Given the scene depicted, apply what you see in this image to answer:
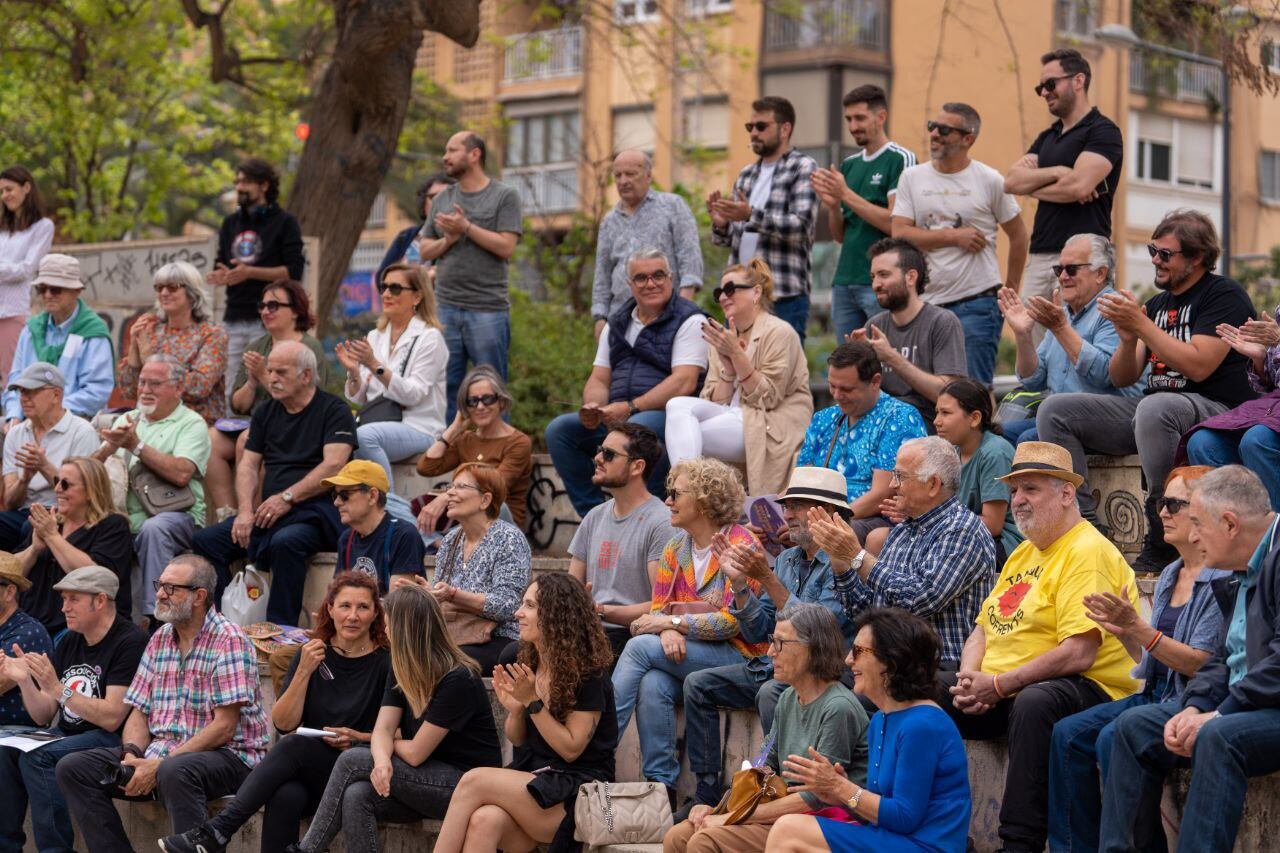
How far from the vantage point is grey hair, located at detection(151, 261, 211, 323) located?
11875 millimetres

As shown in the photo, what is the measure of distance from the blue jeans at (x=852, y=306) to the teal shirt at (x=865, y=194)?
0.04m

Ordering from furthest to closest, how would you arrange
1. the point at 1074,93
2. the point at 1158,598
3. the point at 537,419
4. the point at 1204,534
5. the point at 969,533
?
the point at 537,419 → the point at 1074,93 → the point at 969,533 → the point at 1158,598 → the point at 1204,534

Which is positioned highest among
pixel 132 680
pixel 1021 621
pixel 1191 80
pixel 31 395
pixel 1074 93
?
pixel 1191 80

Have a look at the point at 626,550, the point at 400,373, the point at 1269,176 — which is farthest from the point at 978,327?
the point at 1269,176

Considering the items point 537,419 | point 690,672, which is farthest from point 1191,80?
point 690,672

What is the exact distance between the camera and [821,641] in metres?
7.23

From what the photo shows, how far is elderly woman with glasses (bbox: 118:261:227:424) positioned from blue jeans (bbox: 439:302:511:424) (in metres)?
1.50

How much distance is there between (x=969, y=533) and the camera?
25.5 ft

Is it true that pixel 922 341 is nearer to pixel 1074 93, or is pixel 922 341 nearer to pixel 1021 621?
pixel 1074 93

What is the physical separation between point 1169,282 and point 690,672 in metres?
2.98

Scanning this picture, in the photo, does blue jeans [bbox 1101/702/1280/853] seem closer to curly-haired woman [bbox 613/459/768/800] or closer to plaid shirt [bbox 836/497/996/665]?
plaid shirt [bbox 836/497/996/665]

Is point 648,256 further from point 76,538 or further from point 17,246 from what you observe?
point 17,246

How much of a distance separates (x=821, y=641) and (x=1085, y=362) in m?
2.69

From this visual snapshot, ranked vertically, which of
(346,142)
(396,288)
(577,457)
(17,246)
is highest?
(346,142)
